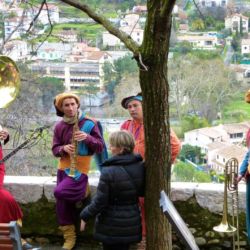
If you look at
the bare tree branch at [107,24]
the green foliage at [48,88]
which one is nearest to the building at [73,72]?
the green foliage at [48,88]

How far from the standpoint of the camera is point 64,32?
940cm

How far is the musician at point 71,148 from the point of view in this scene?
4.70 m

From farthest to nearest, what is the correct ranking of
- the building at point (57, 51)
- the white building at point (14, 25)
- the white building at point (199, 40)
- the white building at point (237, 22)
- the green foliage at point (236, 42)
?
the building at point (57, 51)
the green foliage at point (236, 42)
the white building at point (199, 40)
the white building at point (14, 25)
the white building at point (237, 22)

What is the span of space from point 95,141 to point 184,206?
917 millimetres

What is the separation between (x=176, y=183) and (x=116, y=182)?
1102 mm

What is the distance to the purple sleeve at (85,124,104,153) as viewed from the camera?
463cm

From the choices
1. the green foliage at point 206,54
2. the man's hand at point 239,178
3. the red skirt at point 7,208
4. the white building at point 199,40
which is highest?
the white building at point 199,40

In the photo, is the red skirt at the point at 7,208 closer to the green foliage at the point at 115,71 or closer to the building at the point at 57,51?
the green foliage at the point at 115,71

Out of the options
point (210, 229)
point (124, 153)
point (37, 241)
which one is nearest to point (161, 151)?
point (124, 153)

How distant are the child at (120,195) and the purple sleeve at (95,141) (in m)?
0.50

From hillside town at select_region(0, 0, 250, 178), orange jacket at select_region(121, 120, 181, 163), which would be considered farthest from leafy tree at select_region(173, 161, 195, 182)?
orange jacket at select_region(121, 120, 181, 163)

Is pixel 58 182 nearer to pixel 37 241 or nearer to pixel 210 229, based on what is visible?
pixel 37 241

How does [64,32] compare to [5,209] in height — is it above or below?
above

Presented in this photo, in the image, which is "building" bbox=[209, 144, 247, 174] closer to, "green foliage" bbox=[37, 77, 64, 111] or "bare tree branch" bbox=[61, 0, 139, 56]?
"bare tree branch" bbox=[61, 0, 139, 56]
